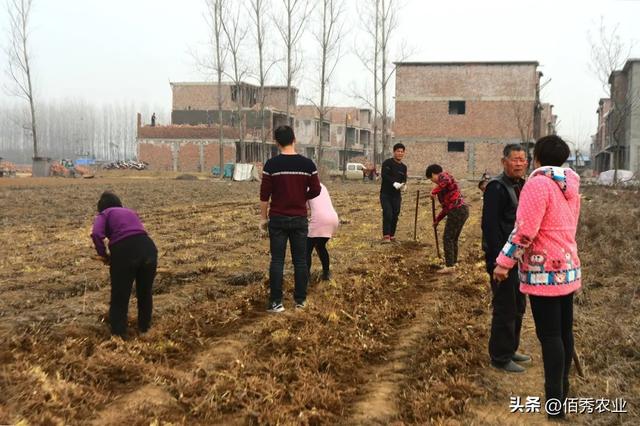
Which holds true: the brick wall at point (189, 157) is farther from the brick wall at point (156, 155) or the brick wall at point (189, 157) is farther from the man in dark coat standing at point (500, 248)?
the man in dark coat standing at point (500, 248)

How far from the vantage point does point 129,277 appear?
4785 millimetres

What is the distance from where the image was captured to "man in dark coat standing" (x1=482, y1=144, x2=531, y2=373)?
4.18 m

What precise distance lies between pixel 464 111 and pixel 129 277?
1708 inches

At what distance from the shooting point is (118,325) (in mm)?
4719

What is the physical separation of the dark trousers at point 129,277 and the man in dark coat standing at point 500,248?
111 inches

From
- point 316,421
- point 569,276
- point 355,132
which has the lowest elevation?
point 316,421

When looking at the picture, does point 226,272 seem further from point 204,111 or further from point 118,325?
point 204,111

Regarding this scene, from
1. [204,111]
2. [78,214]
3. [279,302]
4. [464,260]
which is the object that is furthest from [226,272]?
[204,111]

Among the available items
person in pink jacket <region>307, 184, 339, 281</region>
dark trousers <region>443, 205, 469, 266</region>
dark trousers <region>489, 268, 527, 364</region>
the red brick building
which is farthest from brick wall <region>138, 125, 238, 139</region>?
dark trousers <region>489, 268, 527, 364</region>

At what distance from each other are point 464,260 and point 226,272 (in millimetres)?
3582

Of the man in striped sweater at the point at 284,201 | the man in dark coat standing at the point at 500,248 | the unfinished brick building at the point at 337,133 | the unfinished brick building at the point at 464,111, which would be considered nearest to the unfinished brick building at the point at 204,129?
the unfinished brick building at the point at 337,133

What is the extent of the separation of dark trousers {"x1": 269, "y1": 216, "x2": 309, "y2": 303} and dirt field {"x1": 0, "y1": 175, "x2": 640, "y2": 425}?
29cm

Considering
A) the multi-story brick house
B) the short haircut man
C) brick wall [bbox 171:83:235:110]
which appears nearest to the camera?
the short haircut man

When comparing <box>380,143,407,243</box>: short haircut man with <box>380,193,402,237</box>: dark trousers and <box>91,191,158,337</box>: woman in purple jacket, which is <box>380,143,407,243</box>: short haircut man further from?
<box>91,191,158,337</box>: woman in purple jacket
